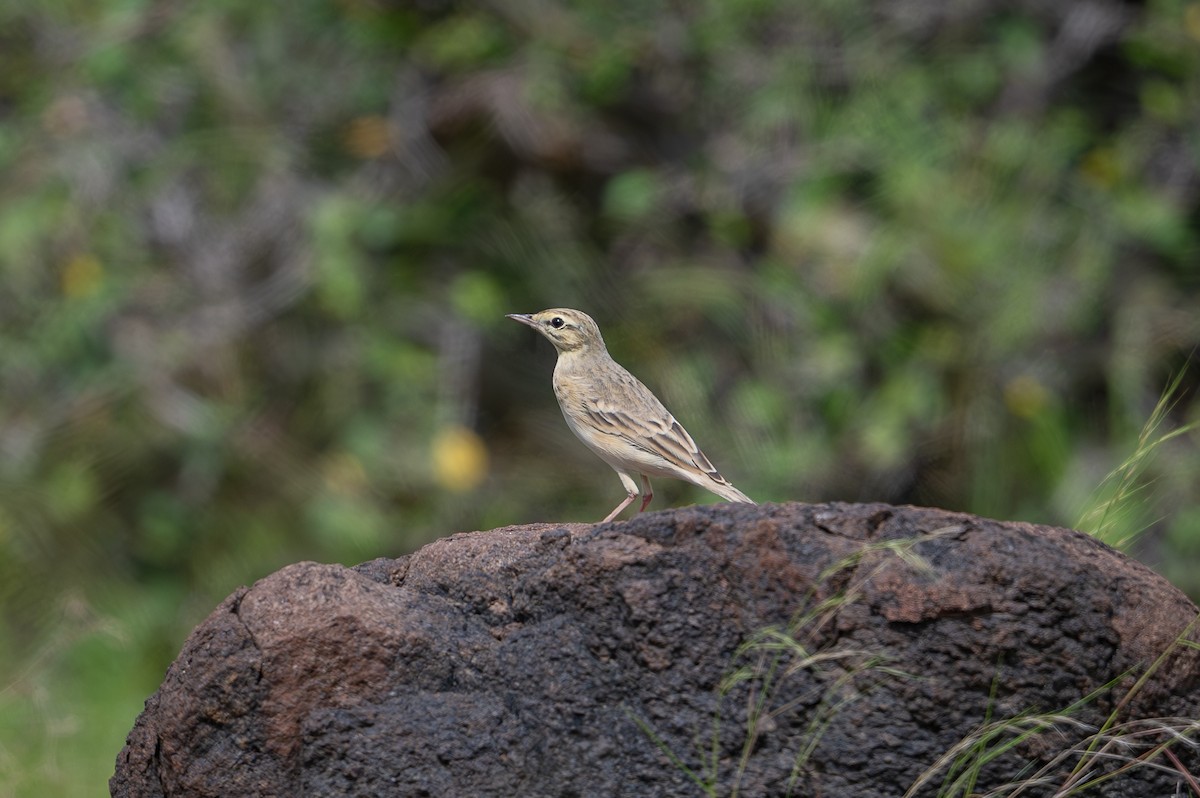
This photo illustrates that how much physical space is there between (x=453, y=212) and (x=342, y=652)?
6.31 metres

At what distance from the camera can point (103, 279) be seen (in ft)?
31.2

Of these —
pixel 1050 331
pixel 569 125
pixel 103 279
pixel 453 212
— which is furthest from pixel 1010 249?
pixel 103 279

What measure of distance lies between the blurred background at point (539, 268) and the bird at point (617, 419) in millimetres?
2773

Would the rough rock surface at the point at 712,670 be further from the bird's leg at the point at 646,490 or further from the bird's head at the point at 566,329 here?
the bird's head at the point at 566,329

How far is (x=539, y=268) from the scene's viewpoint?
9227 mm

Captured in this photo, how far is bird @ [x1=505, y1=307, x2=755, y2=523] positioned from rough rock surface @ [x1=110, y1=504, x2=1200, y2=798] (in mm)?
1297

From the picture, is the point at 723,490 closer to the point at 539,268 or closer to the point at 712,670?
the point at 712,670

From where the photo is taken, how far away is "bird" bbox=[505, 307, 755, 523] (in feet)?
16.5

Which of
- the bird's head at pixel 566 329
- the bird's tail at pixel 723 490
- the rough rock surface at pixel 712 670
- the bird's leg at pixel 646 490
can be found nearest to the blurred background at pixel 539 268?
the bird's head at pixel 566 329

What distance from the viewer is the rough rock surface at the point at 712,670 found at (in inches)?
129

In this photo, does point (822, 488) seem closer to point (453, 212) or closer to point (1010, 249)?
point (1010, 249)

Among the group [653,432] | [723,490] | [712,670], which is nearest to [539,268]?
[653,432]

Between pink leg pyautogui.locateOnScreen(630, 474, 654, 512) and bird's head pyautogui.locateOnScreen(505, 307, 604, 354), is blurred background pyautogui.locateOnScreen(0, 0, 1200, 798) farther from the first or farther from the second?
pink leg pyautogui.locateOnScreen(630, 474, 654, 512)

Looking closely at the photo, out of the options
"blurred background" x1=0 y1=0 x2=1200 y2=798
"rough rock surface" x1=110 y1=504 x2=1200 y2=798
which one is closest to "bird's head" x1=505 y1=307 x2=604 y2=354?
"rough rock surface" x1=110 y1=504 x2=1200 y2=798
